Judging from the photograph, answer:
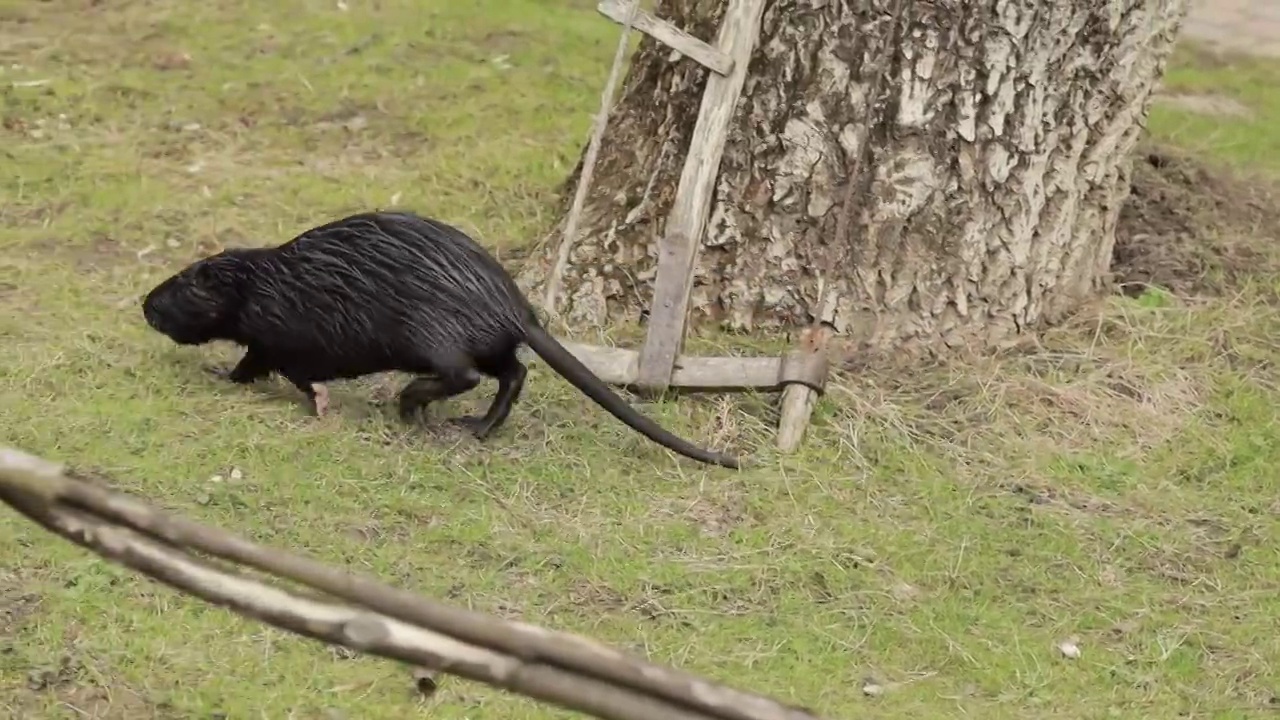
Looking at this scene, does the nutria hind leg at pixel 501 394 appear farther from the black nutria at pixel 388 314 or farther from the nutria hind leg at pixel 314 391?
the nutria hind leg at pixel 314 391

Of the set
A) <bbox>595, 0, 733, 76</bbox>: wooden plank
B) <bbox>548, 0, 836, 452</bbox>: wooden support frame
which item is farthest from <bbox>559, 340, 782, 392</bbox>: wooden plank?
<bbox>595, 0, 733, 76</bbox>: wooden plank

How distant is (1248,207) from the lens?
5.84 meters

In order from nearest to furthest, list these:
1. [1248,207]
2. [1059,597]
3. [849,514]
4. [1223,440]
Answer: [1059,597] → [849,514] → [1223,440] → [1248,207]

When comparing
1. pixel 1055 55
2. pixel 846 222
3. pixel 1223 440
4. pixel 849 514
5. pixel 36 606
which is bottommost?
pixel 36 606

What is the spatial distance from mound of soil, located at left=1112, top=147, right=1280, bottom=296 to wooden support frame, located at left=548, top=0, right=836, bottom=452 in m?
1.57

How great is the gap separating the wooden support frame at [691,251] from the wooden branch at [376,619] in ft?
9.31

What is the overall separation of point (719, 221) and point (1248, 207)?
8.02 ft

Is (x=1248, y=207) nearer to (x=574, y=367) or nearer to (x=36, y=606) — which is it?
(x=574, y=367)

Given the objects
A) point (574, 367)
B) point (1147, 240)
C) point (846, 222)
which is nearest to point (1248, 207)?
point (1147, 240)

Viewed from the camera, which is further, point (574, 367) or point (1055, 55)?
point (1055, 55)

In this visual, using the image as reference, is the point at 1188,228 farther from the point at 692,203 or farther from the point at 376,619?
the point at 376,619

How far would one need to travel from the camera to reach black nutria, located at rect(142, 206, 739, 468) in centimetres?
394

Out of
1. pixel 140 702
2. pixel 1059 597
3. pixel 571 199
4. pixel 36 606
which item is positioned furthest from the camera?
pixel 571 199

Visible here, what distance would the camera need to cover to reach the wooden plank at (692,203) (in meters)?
4.26
